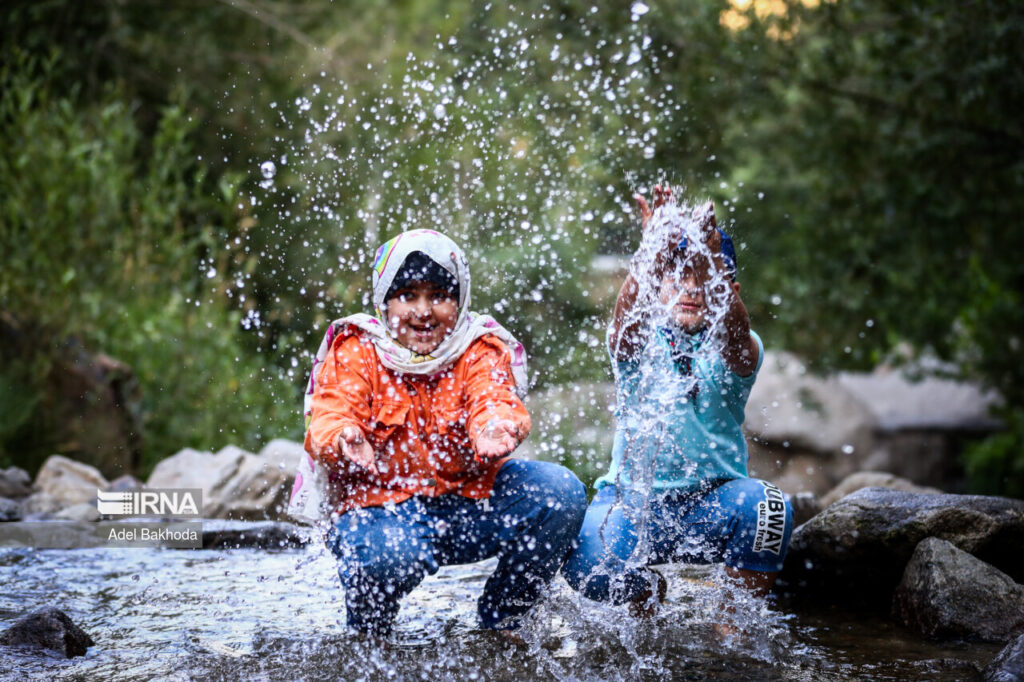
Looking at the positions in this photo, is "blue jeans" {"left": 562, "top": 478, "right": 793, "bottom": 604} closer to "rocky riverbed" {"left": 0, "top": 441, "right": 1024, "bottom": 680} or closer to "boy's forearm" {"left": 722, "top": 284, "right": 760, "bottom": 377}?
"rocky riverbed" {"left": 0, "top": 441, "right": 1024, "bottom": 680}

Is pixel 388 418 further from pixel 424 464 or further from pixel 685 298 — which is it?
pixel 685 298

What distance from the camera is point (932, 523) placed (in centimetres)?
340

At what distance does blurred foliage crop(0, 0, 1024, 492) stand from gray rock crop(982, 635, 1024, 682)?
3.37 m

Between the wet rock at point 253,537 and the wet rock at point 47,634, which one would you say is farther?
the wet rock at point 253,537

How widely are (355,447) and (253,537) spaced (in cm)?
183

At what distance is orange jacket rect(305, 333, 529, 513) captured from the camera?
9.59 feet

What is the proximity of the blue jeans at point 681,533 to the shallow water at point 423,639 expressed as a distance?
121 millimetres

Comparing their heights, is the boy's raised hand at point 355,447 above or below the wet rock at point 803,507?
above

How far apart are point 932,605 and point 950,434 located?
6.29 meters

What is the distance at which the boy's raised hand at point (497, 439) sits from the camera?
8.73 ft

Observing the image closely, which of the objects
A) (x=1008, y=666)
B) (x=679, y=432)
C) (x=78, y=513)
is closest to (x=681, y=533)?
(x=679, y=432)

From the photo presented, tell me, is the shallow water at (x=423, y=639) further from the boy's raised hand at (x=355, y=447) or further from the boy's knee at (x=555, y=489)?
the boy's raised hand at (x=355, y=447)

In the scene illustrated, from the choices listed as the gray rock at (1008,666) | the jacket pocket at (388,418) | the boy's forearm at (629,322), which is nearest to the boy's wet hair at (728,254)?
the boy's forearm at (629,322)

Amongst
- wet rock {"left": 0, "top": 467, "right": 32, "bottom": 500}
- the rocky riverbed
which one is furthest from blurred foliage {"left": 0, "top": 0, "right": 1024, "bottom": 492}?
the rocky riverbed
